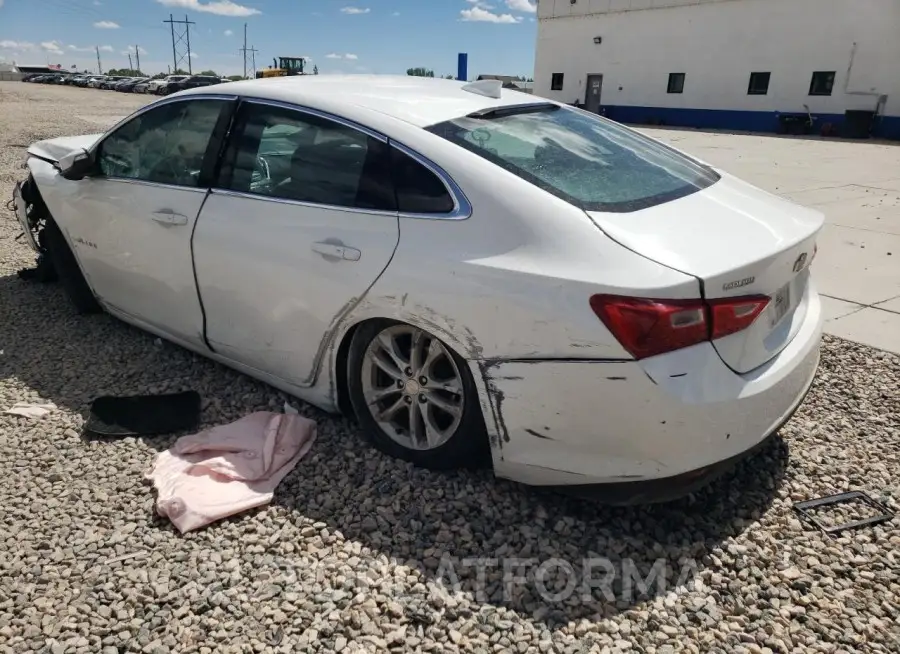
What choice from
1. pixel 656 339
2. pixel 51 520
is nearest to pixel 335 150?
pixel 656 339

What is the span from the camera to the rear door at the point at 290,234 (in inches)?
108

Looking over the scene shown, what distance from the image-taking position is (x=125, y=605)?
2.22 metres

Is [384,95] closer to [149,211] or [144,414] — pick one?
[149,211]

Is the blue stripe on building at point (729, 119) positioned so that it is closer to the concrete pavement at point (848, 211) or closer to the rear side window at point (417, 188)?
the concrete pavement at point (848, 211)

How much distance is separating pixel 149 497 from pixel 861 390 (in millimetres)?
3771

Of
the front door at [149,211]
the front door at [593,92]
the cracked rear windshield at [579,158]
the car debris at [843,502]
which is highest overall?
the front door at [593,92]

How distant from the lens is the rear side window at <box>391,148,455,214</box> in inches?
101

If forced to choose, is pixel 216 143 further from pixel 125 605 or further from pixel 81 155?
pixel 125 605

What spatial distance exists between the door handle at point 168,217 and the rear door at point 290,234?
0.16 meters

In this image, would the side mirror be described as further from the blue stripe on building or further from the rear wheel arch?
the blue stripe on building

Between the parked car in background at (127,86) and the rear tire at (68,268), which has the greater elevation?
the parked car in background at (127,86)

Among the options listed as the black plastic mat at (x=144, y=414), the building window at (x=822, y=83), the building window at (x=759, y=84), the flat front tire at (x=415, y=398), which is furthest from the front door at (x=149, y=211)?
the building window at (x=759, y=84)

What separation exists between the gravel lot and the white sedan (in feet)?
0.88

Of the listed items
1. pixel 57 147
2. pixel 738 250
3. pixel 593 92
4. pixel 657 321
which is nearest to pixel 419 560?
pixel 657 321
